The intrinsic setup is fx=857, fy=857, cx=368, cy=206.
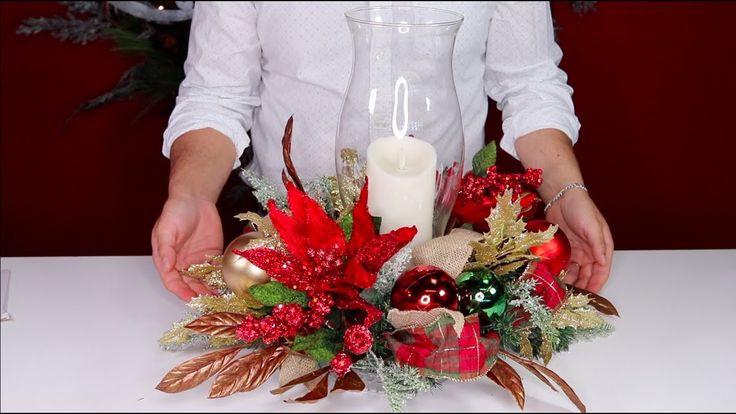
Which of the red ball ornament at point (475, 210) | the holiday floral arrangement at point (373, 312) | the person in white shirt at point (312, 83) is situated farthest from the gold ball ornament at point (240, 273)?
the person in white shirt at point (312, 83)

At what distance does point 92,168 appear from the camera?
2.13 metres

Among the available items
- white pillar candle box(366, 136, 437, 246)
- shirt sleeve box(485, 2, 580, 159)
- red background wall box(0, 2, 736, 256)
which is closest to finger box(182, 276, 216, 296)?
white pillar candle box(366, 136, 437, 246)

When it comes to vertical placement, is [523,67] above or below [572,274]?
above

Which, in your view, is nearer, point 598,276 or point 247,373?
point 247,373

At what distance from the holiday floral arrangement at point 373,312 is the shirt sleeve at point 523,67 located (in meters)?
0.45

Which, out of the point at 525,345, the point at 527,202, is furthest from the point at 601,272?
the point at 525,345

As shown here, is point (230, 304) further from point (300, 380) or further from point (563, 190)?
point (563, 190)

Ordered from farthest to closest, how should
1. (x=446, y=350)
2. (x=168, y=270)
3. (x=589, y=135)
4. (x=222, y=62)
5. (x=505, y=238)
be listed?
(x=589, y=135), (x=222, y=62), (x=168, y=270), (x=505, y=238), (x=446, y=350)

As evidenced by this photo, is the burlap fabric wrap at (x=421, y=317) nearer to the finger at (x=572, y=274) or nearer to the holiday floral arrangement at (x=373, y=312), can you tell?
the holiday floral arrangement at (x=373, y=312)

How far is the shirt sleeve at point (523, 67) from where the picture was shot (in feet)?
3.81

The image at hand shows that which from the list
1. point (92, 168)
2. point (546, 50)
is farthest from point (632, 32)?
point (92, 168)

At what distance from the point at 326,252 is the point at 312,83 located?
1.90 feet

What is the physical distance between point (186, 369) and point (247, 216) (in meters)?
0.15

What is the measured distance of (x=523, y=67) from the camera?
1.22 m
